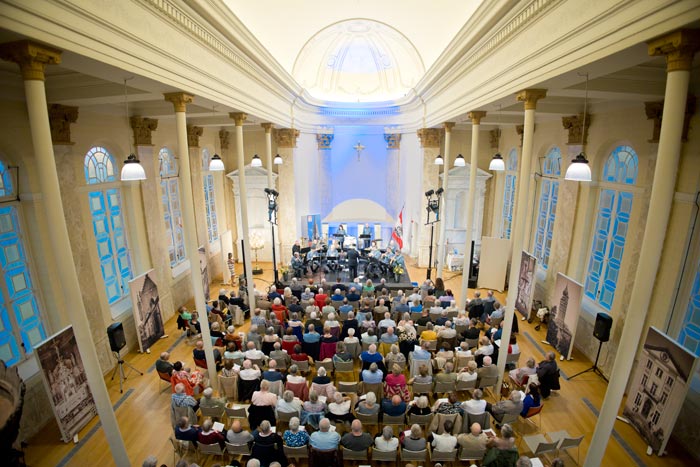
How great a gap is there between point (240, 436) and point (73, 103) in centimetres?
704

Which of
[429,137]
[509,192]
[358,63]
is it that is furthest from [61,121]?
[509,192]

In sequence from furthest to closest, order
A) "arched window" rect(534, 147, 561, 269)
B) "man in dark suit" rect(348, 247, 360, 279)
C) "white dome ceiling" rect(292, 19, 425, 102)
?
1. "white dome ceiling" rect(292, 19, 425, 102)
2. "man in dark suit" rect(348, 247, 360, 279)
3. "arched window" rect(534, 147, 561, 269)

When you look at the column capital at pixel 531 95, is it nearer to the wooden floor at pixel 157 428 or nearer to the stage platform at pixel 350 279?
the wooden floor at pixel 157 428

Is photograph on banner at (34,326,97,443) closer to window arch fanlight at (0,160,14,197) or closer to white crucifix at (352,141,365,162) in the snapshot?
window arch fanlight at (0,160,14,197)

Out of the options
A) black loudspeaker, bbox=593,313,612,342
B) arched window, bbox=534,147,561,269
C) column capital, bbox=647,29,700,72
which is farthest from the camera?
arched window, bbox=534,147,561,269

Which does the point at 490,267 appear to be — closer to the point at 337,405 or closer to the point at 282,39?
the point at 337,405

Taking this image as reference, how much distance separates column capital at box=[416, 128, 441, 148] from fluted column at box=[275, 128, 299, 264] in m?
5.00

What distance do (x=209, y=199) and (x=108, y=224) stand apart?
5.72 m

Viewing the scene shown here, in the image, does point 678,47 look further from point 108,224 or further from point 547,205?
point 108,224

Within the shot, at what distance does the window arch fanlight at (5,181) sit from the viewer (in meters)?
6.23

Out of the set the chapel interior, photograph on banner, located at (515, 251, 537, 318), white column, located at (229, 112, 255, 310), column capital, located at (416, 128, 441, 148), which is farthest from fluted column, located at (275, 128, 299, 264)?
photograph on banner, located at (515, 251, 537, 318)

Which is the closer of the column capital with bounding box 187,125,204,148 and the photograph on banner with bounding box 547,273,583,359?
the photograph on banner with bounding box 547,273,583,359

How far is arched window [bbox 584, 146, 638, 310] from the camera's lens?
320 inches

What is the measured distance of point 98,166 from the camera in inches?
343
